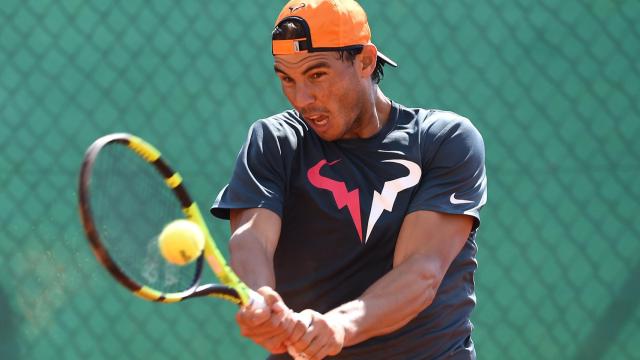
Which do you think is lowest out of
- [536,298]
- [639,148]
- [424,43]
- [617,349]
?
[617,349]

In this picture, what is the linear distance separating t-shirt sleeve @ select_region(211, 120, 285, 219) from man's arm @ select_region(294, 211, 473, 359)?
12.3 inches

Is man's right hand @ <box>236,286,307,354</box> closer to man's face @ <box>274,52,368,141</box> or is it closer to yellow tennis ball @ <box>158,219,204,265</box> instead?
yellow tennis ball @ <box>158,219,204,265</box>

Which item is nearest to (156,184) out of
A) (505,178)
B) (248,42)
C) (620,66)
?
(248,42)

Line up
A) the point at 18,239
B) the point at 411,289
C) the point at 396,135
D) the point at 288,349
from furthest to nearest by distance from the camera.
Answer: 1. the point at 18,239
2. the point at 396,135
3. the point at 411,289
4. the point at 288,349

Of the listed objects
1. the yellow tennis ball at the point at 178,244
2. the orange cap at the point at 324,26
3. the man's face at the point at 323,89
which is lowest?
the yellow tennis ball at the point at 178,244

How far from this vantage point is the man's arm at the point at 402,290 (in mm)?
2412

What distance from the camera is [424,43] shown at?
411cm

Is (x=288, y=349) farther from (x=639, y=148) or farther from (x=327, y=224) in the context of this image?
(x=639, y=148)

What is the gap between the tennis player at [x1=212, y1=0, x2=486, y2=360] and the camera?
8.87 feet

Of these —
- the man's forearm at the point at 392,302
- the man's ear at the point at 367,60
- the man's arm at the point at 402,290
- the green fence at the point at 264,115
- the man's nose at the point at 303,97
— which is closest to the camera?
the man's arm at the point at 402,290

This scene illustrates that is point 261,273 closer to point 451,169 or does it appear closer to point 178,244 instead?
point 178,244

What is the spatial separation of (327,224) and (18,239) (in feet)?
5.37

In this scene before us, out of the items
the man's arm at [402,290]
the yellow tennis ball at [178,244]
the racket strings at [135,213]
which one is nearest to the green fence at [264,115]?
the man's arm at [402,290]

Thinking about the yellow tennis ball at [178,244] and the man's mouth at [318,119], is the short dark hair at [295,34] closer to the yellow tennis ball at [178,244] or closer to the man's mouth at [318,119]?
the man's mouth at [318,119]
